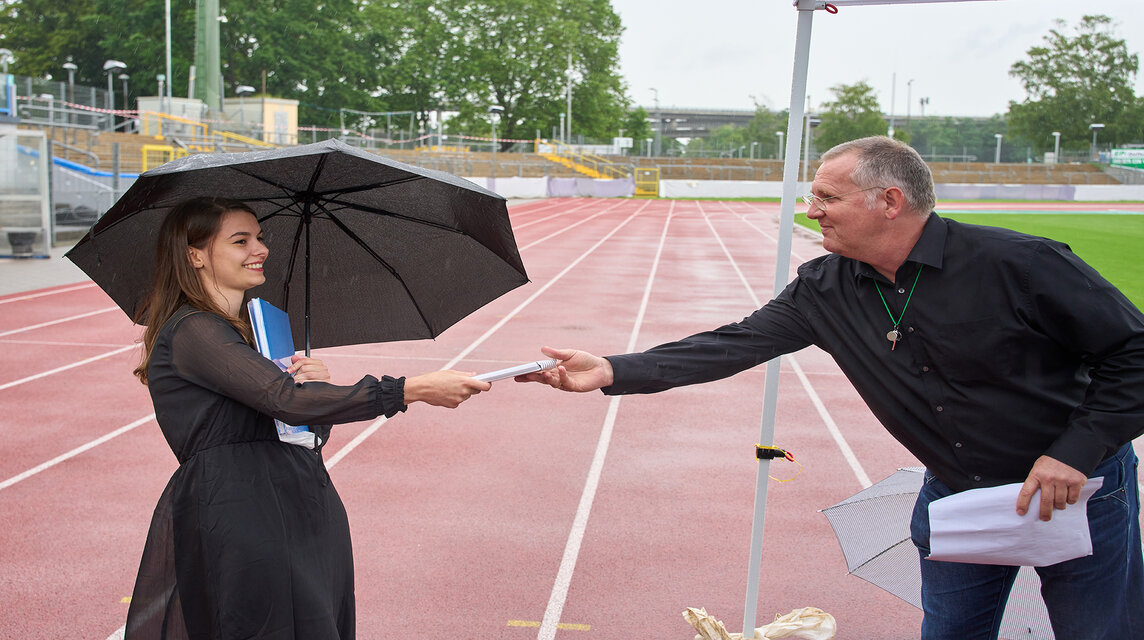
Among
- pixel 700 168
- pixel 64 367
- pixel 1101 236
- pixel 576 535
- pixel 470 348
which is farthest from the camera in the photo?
pixel 700 168

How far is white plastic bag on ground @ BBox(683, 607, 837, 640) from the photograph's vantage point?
386 cm

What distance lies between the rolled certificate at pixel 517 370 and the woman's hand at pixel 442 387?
1.0 inches

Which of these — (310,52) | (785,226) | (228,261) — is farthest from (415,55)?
(228,261)

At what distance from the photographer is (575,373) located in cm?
291

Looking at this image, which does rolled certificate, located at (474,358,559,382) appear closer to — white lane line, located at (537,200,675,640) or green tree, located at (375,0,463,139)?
white lane line, located at (537,200,675,640)

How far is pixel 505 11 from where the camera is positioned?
2702 inches

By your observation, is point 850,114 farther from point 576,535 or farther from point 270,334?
point 270,334

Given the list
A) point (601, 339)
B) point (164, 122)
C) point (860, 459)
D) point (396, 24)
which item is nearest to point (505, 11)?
point (396, 24)

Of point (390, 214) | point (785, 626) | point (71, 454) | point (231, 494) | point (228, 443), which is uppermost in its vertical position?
point (390, 214)

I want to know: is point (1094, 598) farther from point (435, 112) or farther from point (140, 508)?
point (435, 112)

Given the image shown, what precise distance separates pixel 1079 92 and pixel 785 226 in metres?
46.7

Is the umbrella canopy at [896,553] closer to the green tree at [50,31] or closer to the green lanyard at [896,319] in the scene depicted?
the green lanyard at [896,319]

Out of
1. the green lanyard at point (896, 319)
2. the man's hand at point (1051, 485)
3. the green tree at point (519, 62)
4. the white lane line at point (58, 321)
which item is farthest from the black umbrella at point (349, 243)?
the green tree at point (519, 62)

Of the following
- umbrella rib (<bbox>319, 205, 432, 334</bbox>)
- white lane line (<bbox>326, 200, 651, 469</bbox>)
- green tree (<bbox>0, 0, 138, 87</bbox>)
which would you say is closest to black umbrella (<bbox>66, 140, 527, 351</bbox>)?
umbrella rib (<bbox>319, 205, 432, 334</bbox>)
